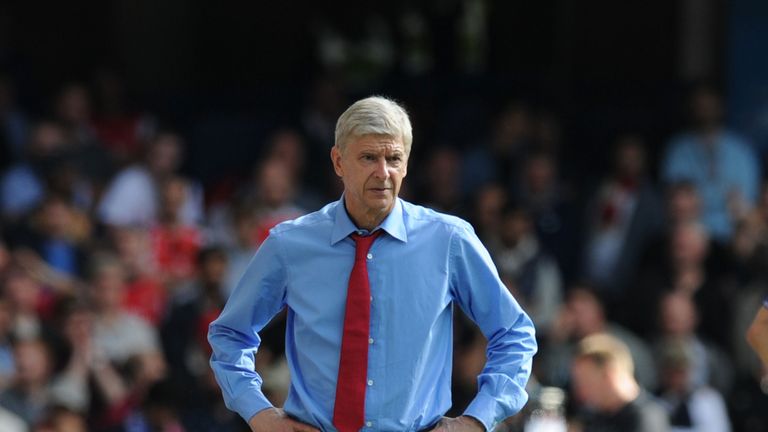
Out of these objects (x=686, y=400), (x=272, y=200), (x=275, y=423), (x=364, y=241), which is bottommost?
(x=686, y=400)

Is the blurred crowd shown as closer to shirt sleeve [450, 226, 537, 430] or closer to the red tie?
shirt sleeve [450, 226, 537, 430]

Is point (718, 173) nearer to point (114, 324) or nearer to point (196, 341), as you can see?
point (196, 341)

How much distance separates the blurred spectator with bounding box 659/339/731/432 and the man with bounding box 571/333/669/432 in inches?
43.8

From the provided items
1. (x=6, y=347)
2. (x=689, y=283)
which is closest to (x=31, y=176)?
(x=6, y=347)

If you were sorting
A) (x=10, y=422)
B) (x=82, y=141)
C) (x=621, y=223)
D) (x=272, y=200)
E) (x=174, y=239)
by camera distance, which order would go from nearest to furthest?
1. (x=10, y=422)
2. (x=272, y=200)
3. (x=174, y=239)
4. (x=621, y=223)
5. (x=82, y=141)

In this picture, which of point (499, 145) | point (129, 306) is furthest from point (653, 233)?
point (129, 306)

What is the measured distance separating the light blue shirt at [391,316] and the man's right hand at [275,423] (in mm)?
23

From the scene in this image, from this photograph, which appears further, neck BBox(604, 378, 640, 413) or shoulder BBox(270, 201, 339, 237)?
neck BBox(604, 378, 640, 413)

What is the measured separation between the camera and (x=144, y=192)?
12.2 m

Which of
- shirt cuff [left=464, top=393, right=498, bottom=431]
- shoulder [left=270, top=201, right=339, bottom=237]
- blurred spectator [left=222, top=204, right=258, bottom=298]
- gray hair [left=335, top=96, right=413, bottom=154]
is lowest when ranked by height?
blurred spectator [left=222, top=204, right=258, bottom=298]

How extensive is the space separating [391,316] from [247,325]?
1.46 ft

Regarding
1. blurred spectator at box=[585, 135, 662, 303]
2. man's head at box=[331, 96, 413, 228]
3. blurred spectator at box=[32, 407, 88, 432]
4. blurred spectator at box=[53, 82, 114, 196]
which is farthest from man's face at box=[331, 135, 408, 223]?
blurred spectator at box=[53, 82, 114, 196]

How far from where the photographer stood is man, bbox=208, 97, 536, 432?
4973mm

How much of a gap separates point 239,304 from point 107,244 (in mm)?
6667
